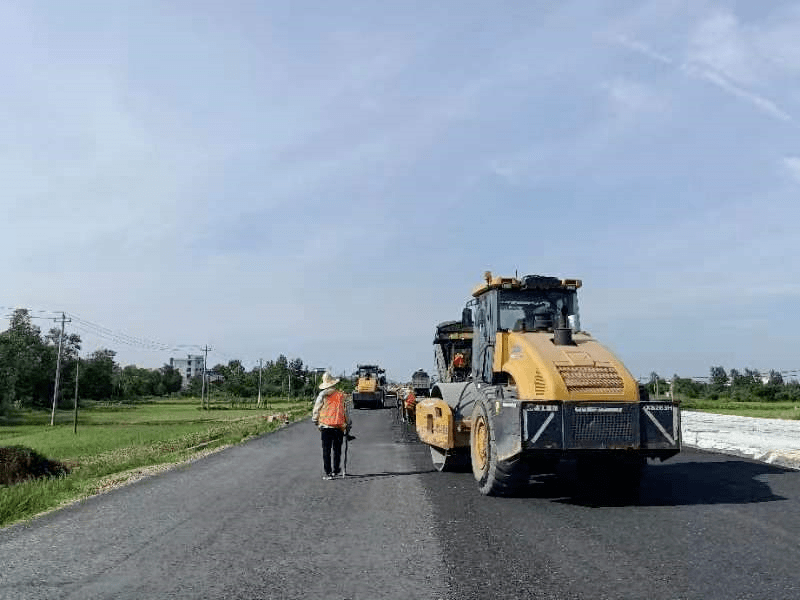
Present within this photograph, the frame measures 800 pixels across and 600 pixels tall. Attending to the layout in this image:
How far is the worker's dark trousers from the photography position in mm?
11617

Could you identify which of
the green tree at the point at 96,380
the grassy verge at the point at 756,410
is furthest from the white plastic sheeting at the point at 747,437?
the green tree at the point at 96,380

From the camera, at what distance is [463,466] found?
1256 centimetres

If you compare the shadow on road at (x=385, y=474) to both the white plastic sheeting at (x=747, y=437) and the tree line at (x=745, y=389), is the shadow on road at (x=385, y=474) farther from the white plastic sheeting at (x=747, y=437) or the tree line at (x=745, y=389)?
the tree line at (x=745, y=389)

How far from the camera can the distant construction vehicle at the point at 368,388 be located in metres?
45.2

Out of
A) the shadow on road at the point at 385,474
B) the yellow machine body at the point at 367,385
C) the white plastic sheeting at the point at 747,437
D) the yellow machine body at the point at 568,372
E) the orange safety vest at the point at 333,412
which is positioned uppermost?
the yellow machine body at the point at 367,385

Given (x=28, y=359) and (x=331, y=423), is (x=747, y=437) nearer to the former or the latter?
(x=331, y=423)

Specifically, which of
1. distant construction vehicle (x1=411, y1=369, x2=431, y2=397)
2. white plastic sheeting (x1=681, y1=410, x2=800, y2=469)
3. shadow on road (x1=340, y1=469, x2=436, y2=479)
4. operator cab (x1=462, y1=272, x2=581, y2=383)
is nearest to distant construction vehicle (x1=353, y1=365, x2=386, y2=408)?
distant construction vehicle (x1=411, y1=369, x2=431, y2=397)

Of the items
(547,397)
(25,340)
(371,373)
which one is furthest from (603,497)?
(25,340)

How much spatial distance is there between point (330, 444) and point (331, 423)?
35 centimetres

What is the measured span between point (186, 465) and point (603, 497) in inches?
342

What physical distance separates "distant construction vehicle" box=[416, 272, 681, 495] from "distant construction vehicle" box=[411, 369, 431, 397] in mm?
14280

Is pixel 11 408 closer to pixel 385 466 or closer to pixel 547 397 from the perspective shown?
pixel 385 466

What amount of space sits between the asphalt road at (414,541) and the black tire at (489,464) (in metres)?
0.21

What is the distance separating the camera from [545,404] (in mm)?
8516
